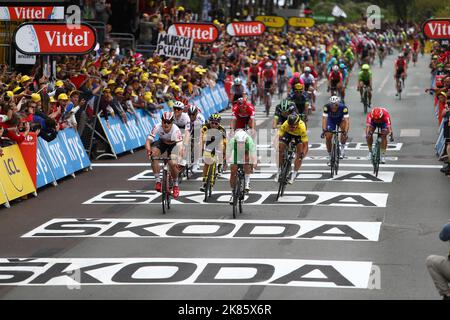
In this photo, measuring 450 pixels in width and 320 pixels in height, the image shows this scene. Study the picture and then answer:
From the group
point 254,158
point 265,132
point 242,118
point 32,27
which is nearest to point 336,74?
point 265,132

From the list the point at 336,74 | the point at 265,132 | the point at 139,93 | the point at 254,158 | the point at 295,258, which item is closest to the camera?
the point at 295,258

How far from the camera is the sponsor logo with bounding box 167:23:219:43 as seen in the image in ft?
122

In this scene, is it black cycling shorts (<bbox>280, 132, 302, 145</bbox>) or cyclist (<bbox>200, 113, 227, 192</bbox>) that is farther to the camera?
black cycling shorts (<bbox>280, 132, 302, 145</bbox>)

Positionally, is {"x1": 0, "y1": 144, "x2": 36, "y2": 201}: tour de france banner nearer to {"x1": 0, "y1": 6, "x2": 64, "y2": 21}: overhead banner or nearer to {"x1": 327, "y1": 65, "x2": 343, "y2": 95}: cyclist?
{"x1": 0, "y1": 6, "x2": 64, "y2": 21}: overhead banner

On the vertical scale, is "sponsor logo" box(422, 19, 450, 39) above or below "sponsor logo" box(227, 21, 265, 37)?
above

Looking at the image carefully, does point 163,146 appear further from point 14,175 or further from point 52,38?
point 52,38

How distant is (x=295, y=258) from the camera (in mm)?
15898

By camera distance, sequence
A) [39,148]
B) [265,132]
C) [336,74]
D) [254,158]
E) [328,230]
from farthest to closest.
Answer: [336,74]
[265,132]
[39,148]
[254,158]
[328,230]

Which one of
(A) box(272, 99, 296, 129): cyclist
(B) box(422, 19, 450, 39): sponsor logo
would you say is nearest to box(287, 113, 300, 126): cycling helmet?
(A) box(272, 99, 296, 129): cyclist

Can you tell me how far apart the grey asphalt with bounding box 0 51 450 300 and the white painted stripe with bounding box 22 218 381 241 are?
0.28m

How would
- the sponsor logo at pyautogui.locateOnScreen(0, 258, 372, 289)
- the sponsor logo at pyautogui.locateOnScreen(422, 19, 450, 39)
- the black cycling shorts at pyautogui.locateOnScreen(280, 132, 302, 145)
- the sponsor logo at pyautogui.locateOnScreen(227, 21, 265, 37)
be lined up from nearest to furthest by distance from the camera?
the sponsor logo at pyautogui.locateOnScreen(0, 258, 372, 289) < the black cycling shorts at pyautogui.locateOnScreen(280, 132, 302, 145) < the sponsor logo at pyautogui.locateOnScreen(422, 19, 450, 39) < the sponsor logo at pyautogui.locateOnScreen(227, 21, 265, 37)

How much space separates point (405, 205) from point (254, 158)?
9.69 feet

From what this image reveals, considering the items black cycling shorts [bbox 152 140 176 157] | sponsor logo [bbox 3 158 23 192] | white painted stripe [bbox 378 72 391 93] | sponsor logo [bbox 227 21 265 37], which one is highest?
sponsor logo [bbox 227 21 265 37]
